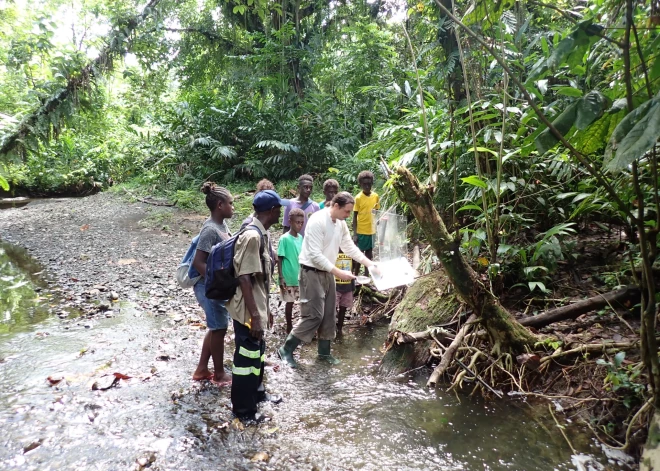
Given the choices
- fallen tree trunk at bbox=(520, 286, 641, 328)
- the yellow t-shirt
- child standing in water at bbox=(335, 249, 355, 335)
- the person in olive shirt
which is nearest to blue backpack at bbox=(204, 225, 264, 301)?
the person in olive shirt

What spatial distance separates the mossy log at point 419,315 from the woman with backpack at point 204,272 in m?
1.60

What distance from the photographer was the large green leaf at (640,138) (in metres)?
1.68

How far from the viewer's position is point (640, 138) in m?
1.74

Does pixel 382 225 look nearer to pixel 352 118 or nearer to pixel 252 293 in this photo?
pixel 252 293

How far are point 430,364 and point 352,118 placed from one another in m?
11.0

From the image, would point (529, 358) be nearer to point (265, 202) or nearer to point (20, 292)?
point (265, 202)

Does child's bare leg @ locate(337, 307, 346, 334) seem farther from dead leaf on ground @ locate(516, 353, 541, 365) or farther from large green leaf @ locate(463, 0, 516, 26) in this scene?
large green leaf @ locate(463, 0, 516, 26)

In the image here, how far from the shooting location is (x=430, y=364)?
4324mm

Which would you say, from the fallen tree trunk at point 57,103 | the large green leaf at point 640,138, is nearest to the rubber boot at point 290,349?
the large green leaf at point 640,138

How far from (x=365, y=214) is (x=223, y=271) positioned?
3.15 m

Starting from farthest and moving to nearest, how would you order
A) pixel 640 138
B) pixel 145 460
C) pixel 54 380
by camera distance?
pixel 54 380 < pixel 145 460 < pixel 640 138

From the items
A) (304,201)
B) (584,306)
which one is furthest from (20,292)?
(584,306)

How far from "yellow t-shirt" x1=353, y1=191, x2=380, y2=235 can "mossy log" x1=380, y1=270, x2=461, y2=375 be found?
1.25 metres

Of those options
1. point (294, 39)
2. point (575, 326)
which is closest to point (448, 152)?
point (575, 326)
